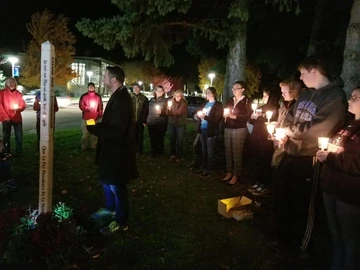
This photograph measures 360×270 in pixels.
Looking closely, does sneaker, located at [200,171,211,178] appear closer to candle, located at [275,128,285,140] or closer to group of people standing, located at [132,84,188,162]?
group of people standing, located at [132,84,188,162]

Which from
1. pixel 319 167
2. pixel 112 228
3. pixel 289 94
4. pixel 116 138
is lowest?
pixel 112 228

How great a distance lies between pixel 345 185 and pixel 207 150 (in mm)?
4701

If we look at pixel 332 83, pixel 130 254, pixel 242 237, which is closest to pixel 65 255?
pixel 130 254

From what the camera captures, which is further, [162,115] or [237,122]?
[162,115]

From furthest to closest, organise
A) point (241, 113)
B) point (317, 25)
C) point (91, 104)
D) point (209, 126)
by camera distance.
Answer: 1. point (317, 25)
2. point (91, 104)
3. point (209, 126)
4. point (241, 113)

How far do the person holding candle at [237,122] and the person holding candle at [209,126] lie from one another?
0.47m

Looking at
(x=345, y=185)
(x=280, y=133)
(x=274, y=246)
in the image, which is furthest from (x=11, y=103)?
(x=345, y=185)

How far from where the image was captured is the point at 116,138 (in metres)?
4.43

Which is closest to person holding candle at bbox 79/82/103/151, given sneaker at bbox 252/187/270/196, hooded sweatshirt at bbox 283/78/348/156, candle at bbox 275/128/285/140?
sneaker at bbox 252/187/270/196

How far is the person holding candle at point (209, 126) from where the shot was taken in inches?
301

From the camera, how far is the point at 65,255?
12.4 feet

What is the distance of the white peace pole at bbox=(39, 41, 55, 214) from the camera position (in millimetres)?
3822

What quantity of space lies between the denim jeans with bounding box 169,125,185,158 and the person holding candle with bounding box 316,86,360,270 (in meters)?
5.96

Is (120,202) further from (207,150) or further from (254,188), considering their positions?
(207,150)
